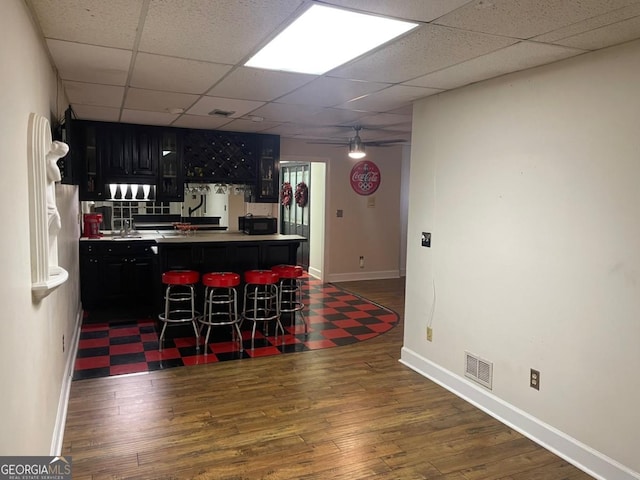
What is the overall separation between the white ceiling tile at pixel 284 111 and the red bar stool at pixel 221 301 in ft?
5.26

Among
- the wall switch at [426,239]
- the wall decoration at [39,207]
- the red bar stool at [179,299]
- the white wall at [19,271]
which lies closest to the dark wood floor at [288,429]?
the white wall at [19,271]

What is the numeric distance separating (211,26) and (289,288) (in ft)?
11.5

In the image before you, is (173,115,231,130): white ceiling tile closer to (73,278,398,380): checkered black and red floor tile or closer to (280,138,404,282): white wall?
(280,138,404,282): white wall

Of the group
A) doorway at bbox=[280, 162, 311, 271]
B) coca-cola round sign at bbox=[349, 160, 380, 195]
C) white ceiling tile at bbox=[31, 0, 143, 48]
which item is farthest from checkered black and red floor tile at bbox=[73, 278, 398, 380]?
doorway at bbox=[280, 162, 311, 271]

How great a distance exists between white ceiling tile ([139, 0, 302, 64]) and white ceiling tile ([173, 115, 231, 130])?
231 cm

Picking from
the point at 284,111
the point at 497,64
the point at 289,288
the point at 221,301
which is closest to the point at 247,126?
the point at 284,111

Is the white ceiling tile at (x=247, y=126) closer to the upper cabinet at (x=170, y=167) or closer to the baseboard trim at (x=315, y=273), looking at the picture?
the upper cabinet at (x=170, y=167)

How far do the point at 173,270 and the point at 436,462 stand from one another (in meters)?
3.25

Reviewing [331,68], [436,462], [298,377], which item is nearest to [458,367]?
[436,462]

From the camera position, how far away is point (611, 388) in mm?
2471

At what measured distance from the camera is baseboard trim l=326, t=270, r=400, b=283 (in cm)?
775

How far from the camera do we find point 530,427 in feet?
9.68

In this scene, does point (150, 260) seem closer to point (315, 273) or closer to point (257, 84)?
point (257, 84)

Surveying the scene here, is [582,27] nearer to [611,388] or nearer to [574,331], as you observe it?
[574,331]
